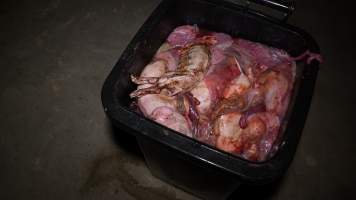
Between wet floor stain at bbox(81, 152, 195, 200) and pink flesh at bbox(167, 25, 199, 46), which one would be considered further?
wet floor stain at bbox(81, 152, 195, 200)

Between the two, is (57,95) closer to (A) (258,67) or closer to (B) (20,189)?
(B) (20,189)

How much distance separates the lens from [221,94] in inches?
39.4

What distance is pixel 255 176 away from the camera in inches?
30.3

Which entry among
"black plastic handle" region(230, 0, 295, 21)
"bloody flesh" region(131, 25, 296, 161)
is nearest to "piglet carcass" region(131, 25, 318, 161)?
"bloody flesh" region(131, 25, 296, 161)

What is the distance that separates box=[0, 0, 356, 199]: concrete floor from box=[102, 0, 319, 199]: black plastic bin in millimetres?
309

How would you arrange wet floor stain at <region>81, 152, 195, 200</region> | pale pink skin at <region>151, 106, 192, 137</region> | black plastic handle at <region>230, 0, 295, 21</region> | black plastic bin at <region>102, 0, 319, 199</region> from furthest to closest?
1. wet floor stain at <region>81, 152, 195, 200</region>
2. black plastic handle at <region>230, 0, 295, 21</region>
3. pale pink skin at <region>151, 106, 192, 137</region>
4. black plastic bin at <region>102, 0, 319, 199</region>

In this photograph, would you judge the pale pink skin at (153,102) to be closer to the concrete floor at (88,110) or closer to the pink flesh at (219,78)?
the pink flesh at (219,78)

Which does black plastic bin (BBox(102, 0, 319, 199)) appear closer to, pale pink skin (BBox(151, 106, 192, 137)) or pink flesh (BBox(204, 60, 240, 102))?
pale pink skin (BBox(151, 106, 192, 137))

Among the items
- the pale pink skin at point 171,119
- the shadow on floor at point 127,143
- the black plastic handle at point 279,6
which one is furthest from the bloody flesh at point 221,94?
the shadow on floor at point 127,143

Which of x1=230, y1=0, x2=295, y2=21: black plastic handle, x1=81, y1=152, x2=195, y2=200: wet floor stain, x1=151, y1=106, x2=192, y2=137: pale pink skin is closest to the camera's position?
x1=151, y1=106, x2=192, y2=137: pale pink skin

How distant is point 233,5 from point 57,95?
1105 mm

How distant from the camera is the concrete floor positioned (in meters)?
1.47

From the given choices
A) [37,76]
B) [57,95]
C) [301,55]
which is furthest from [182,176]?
[37,76]

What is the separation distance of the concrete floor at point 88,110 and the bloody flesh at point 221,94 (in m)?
0.59
